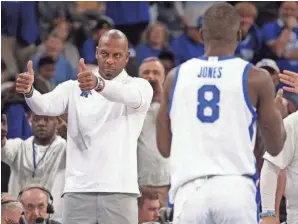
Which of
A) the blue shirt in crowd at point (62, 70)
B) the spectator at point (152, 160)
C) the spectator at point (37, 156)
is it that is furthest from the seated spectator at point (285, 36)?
the spectator at point (37, 156)

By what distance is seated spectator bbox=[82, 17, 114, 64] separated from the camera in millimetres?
11773

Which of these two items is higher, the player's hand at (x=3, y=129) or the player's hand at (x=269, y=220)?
the player's hand at (x=3, y=129)

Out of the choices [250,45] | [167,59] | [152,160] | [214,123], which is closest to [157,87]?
[152,160]

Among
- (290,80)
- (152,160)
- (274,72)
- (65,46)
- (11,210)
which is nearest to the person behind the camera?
(290,80)

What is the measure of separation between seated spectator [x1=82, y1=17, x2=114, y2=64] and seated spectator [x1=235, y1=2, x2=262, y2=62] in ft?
5.41

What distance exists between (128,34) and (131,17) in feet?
0.77

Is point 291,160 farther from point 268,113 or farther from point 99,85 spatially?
point 99,85

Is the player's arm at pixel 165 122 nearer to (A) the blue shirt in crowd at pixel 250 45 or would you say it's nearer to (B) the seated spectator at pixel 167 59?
(B) the seated spectator at pixel 167 59

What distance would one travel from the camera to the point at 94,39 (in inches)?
469

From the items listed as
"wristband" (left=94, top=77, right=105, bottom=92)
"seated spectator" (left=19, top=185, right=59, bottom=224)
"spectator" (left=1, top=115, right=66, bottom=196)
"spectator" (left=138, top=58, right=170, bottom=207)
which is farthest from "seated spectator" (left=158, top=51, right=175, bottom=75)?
"wristband" (left=94, top=77, right=105, bottom=92)

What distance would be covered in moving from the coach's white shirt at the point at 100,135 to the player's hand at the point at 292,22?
18.4ft

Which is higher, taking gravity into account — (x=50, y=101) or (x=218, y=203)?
(x=50, y=101)

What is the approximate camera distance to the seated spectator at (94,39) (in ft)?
38.6

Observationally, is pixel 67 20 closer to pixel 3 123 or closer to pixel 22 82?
pixel 3 123
